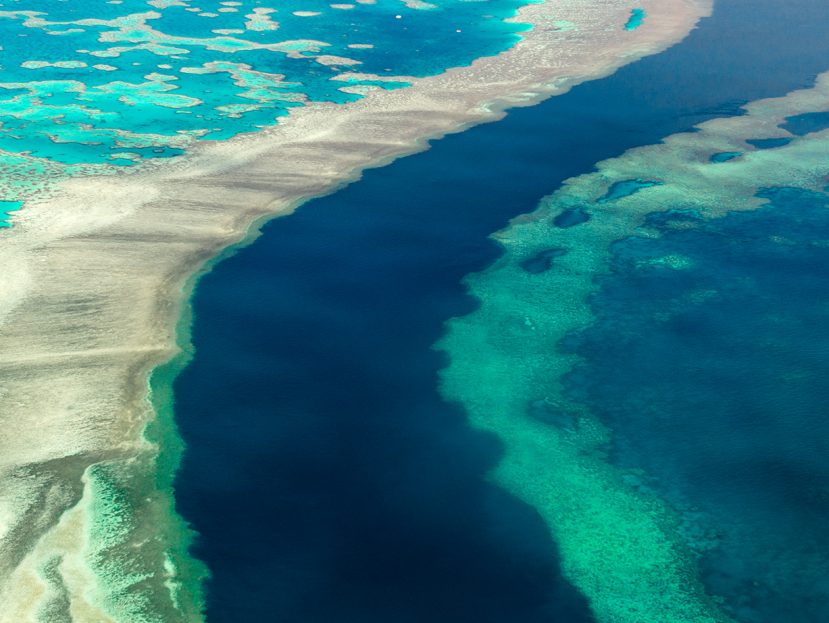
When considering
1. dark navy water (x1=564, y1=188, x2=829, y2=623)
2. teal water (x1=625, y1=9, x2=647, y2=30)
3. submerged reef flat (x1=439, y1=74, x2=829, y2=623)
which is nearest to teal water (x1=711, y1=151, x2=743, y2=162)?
submerged reef flat (x1=439, y1=74, x2=829, y2=623)

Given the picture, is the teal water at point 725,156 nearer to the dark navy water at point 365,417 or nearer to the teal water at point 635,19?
the dark navy water at point 365,417

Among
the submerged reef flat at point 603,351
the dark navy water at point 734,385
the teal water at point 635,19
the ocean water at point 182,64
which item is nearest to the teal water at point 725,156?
the submerged reef flat at point 603,351

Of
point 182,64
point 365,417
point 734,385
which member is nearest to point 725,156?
point 734,385

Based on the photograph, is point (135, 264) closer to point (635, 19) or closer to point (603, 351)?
point (603, 351)

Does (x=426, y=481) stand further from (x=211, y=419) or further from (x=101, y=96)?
(x=101, y=96)

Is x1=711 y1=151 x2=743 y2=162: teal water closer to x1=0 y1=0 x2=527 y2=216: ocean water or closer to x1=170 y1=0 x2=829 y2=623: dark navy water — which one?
x1=170 y1=0 x2=829 y2=623: dark navy water

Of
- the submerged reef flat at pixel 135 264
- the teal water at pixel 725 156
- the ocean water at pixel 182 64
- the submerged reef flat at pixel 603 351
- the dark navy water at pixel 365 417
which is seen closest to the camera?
the dark navy water at pixel 365 417

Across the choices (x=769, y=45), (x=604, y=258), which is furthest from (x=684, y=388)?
(x=769, y=45)
